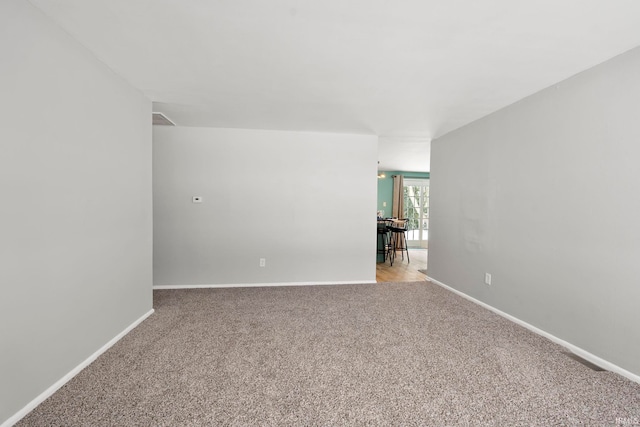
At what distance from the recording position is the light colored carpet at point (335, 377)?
5.23 feet

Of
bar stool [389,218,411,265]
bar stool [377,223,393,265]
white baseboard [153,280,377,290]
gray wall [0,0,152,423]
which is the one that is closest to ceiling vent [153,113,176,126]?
gray wall [0,0,152,423]

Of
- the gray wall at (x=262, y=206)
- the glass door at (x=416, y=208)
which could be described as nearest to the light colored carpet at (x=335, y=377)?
the gray wall at (x=262, y=206)

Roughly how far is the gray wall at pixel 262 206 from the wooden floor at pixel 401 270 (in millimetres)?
644

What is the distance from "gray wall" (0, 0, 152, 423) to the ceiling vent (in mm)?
963

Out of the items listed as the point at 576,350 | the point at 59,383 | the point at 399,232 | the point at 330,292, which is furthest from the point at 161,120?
the point at 399,232

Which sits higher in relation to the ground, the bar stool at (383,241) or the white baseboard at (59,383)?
the bar stool at (383,241)

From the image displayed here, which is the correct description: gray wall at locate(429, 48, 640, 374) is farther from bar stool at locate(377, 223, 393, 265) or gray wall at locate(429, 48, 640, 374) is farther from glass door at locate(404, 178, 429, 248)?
glass door at locate(404, 178, 429, 248)

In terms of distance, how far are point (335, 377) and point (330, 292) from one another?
2029 mm

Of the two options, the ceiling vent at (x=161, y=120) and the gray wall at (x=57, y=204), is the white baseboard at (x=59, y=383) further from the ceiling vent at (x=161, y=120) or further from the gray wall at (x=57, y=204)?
the ceiling vent at (x=161, y=120)

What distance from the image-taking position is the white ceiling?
1655 mm

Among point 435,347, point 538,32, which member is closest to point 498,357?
point 435,347

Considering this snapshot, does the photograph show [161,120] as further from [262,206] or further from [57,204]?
[57,204]

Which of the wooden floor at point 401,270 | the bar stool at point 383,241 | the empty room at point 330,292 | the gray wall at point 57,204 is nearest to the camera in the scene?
the gray wall at point 57,204

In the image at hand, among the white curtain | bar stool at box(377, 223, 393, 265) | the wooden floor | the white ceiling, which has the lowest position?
the wooden floor
